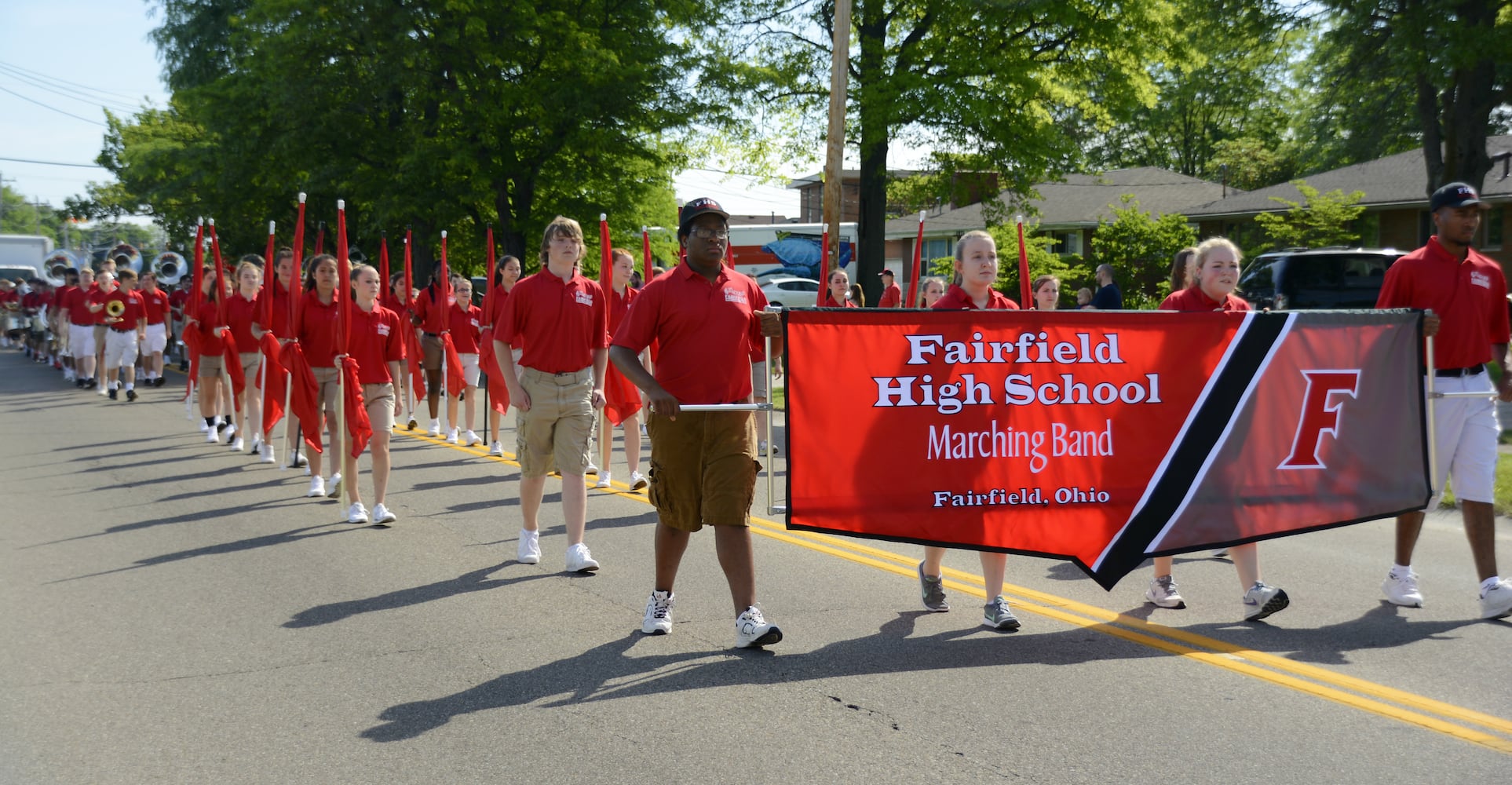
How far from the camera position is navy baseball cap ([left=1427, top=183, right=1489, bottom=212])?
672cm

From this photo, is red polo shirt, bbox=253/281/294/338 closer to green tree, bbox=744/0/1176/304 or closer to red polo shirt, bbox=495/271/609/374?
red polo shirt, bbox=495/271/609/374

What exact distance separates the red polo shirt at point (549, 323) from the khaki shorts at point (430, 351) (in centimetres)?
828

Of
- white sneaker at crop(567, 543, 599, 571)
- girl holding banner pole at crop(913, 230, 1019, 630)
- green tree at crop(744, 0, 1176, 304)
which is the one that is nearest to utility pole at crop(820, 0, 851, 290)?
green tree at crop(744, 0, 1176, 304)

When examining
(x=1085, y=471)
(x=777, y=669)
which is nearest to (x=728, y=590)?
(x=777, y=669)

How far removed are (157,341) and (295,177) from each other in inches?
460

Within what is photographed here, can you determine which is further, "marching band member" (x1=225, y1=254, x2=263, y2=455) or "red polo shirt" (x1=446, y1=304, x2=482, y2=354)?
"red polo shirt" (x1=446, y1=304, x2=482, y2=354)

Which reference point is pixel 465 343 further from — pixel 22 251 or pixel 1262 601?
pixel 22 251

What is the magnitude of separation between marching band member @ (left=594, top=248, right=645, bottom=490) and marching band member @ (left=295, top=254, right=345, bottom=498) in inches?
88.8

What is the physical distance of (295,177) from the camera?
3350cm

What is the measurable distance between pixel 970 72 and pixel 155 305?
15.1 m

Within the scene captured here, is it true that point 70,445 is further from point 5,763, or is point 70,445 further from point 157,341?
point 5,763

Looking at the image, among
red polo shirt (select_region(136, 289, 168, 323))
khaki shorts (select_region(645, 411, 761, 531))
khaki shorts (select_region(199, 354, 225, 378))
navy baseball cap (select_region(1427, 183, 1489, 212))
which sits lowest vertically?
khaki shorts (select_region(645, 411, 761, 531))

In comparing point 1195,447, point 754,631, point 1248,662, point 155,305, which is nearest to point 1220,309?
point 1195,447

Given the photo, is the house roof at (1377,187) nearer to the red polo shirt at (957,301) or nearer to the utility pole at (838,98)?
the utility pole at (838,98)
